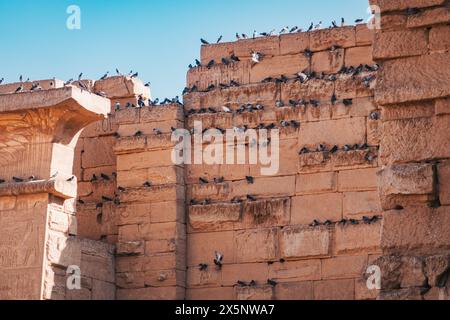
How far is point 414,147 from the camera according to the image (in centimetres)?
930

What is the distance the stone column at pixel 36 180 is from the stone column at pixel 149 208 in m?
1.36

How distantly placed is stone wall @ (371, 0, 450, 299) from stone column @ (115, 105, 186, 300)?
780 cm

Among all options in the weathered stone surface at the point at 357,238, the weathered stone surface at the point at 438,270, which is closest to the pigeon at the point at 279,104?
the weathered stone surface at the point at 357,238

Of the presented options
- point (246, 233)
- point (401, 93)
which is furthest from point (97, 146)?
point (401, 93)

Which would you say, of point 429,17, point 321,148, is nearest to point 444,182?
point 429,17

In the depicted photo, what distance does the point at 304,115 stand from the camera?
663 inches

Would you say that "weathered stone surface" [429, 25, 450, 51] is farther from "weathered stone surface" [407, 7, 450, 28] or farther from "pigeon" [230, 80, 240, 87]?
"pigeon" [230, 80, 240, 87]

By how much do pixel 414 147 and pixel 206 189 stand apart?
812 centimetres

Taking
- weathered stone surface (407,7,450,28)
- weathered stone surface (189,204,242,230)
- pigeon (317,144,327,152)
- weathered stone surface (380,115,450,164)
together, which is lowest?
weathered stone surface (380,115,450,164)

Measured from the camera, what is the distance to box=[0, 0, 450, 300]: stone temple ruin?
51.6ft

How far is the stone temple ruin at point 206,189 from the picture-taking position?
1572 centimetres

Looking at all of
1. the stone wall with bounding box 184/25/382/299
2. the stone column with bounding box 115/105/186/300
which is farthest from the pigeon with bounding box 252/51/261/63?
the stone column with bounding box 115/105/186/300

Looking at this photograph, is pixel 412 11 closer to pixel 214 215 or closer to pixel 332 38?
pixel 332 38

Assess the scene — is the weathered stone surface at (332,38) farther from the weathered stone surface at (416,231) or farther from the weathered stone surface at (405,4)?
the weathered stone surface at (416,231)
